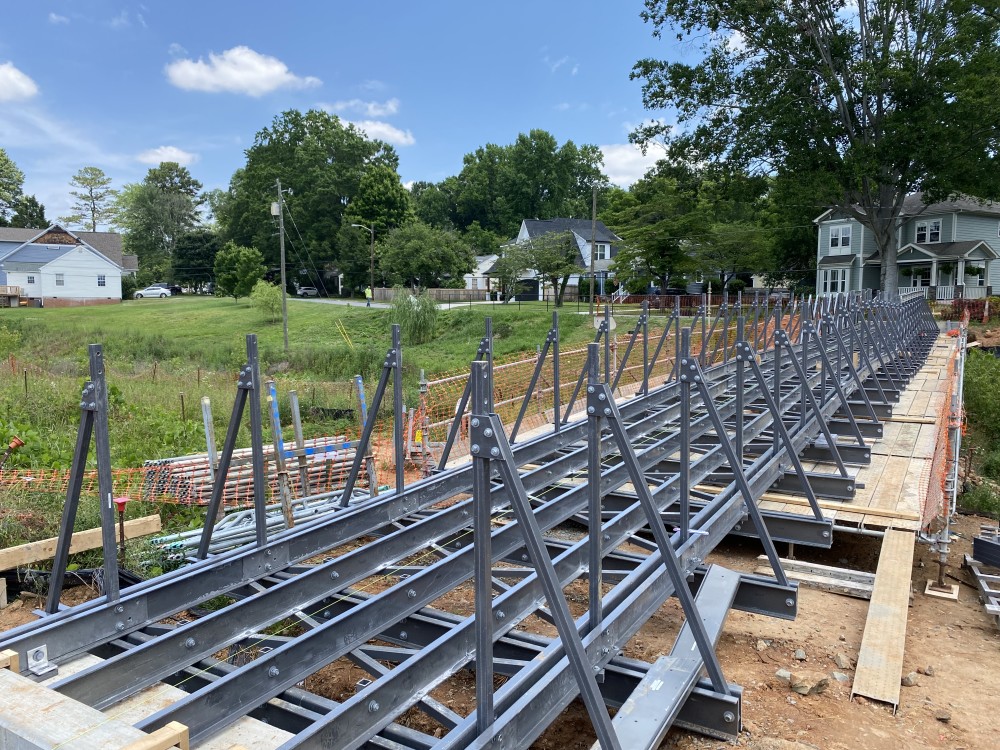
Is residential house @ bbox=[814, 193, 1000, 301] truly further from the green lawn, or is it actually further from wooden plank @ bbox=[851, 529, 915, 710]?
wooden plank @ bbox=[851, 529, 915, 710]

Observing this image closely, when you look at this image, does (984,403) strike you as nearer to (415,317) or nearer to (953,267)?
(415,317)

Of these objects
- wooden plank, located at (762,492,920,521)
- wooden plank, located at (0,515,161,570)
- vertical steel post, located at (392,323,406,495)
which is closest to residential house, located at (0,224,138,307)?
wooden plank, located at (0,515,161,570)

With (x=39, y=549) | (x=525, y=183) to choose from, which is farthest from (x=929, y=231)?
(x=525, y=183)

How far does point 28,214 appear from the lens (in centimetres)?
8944

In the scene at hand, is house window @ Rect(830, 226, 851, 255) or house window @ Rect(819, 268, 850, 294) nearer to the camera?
house window @ Rect(830, 226, 851, 255)

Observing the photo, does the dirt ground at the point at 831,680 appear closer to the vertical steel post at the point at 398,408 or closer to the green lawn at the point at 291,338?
the vertical steel post at the point at 398,408

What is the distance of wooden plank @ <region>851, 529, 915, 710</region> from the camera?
4770 mm

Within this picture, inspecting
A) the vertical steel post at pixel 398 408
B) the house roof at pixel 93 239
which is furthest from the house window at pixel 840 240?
the house roof at pixel 93 239

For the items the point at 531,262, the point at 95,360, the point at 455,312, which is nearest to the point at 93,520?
the point at 95,360

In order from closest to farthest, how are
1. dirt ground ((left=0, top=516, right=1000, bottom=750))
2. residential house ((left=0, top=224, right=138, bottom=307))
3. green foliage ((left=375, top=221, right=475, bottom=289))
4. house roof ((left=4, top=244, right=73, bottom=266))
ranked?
Answer: dirt ground ((left=0, top=516, right=1000, bottom=750)) < green foliage ((left=375, top=221, right=475, bottom=289)) < house roof ((left=4, top=244, right=73, bottom=266)) < residential house ((left=0, top=224, right=138, bottom=307))

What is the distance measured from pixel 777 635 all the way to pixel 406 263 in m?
52.8

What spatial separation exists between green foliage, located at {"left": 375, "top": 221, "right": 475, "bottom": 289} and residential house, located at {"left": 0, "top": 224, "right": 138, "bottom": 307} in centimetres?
2951

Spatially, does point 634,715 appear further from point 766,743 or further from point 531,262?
point 531,262

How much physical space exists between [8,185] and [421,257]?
2413 inches
